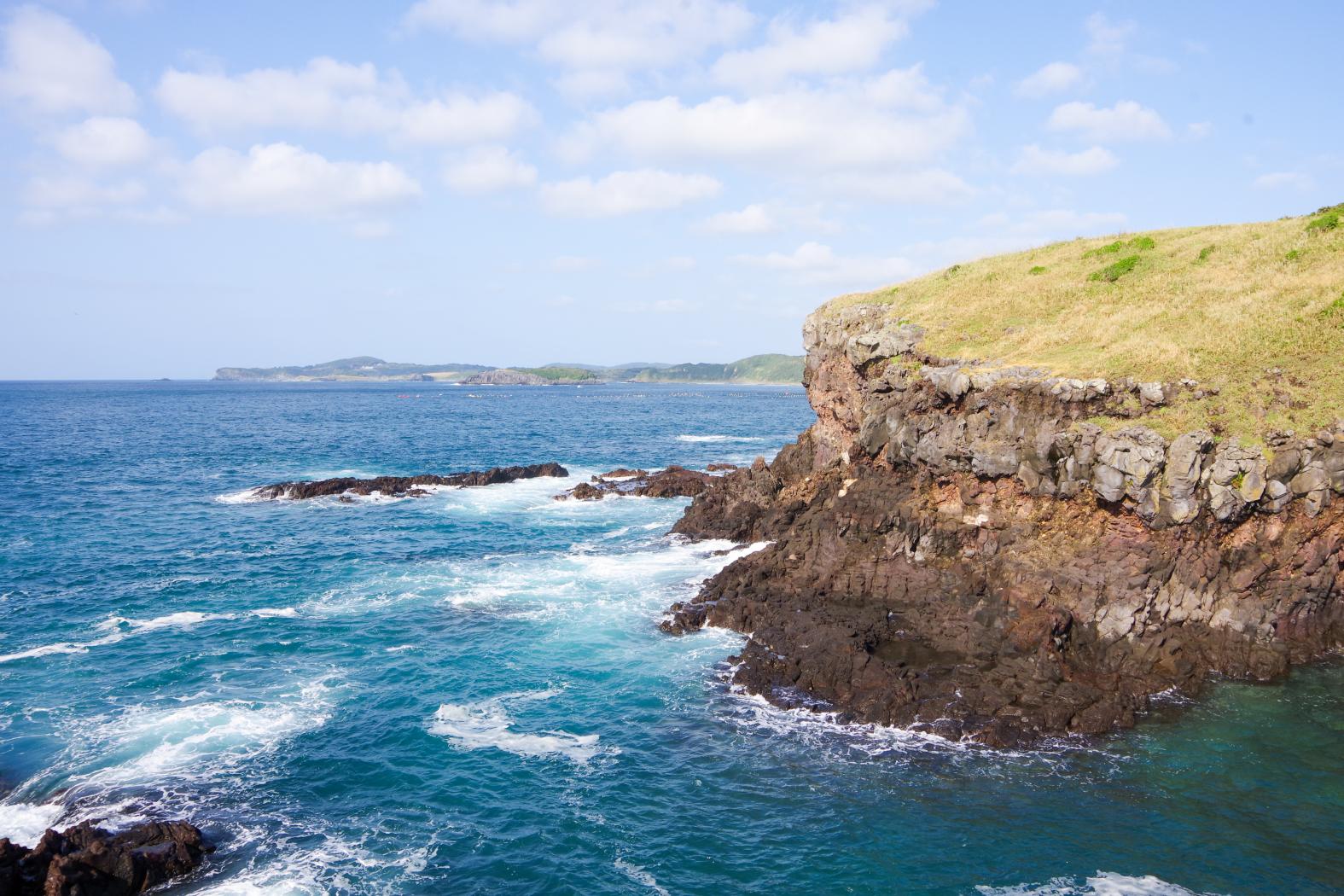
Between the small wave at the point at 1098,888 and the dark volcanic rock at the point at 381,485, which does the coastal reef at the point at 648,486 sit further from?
the small wave at the point at 1098,888

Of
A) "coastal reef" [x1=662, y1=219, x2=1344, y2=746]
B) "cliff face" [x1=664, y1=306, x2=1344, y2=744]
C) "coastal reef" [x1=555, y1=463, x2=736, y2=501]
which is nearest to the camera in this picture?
"cliff face" [x1=664, y1=306, x2=1344, y2=744]

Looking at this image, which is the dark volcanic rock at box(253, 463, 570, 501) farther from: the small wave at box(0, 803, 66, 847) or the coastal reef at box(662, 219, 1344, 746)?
the small wave at box(0, 803, 66, 847)

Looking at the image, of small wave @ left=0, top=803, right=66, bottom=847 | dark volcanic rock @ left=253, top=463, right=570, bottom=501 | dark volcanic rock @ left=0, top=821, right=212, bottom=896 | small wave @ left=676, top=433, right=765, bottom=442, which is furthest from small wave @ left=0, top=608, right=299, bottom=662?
small wave @ left=676, top=433, right=765, bottom=442

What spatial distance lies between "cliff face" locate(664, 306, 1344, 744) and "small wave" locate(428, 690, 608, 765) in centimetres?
722

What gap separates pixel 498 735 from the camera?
2767 centimetres

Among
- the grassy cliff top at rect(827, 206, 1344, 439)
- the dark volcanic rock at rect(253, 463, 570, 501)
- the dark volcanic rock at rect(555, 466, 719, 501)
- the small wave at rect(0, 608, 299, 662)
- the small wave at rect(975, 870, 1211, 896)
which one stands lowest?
the small wave at rect(975, 870, 1211, 896)

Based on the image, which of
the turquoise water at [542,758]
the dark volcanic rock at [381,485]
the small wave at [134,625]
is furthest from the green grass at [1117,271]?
the dark volcanic rock at [381,485]

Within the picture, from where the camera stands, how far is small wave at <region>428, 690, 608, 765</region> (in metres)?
26.6

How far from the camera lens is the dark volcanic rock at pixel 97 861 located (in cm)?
1923

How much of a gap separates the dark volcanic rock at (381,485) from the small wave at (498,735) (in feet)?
141

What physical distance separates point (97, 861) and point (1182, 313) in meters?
48.0

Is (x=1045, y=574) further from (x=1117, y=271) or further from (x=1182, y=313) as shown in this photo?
(x=1117, y=271)

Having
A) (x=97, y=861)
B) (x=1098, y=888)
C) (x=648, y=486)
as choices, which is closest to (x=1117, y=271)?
(x=648, y=486)

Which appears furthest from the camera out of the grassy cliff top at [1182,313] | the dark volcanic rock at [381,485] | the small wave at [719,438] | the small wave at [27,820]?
the small wave at [719,438]
